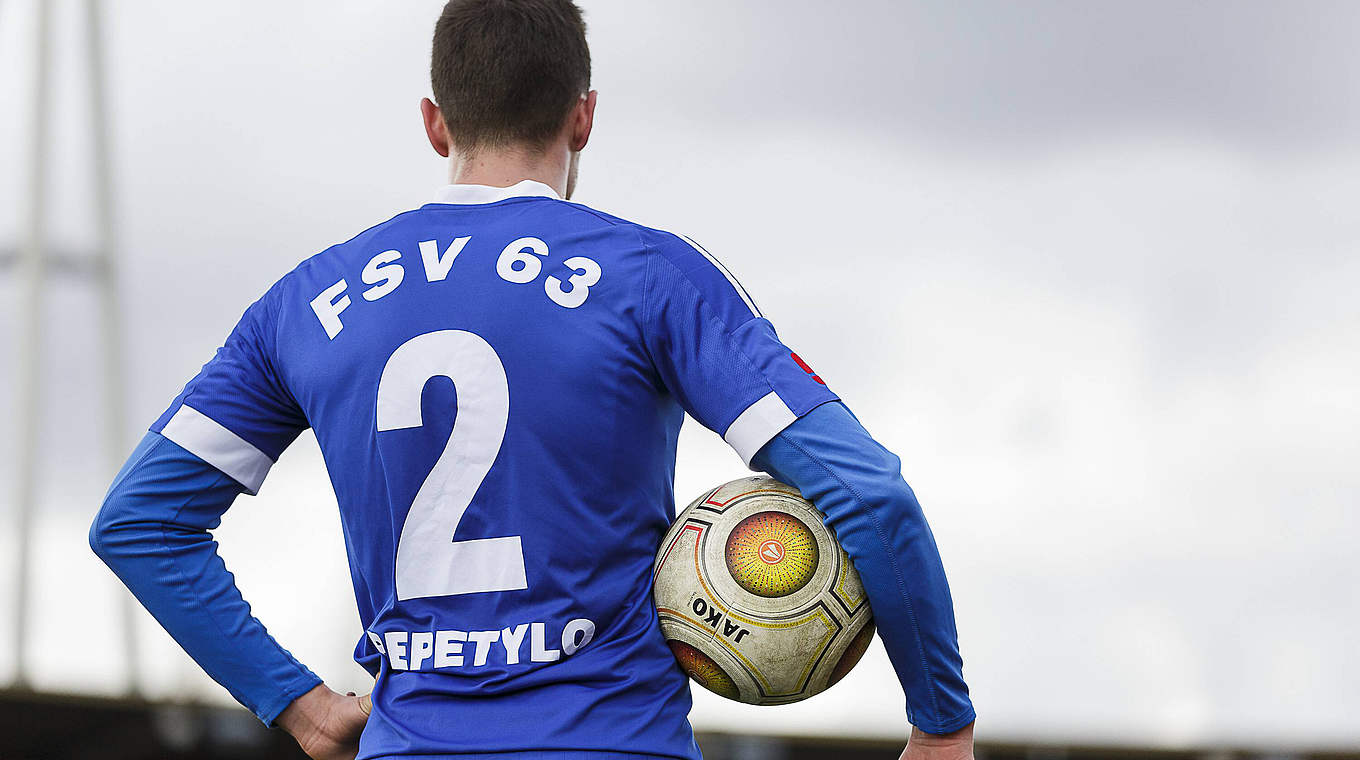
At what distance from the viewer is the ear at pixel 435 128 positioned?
2131 millimetres

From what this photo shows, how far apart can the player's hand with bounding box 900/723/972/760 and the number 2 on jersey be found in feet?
2.09

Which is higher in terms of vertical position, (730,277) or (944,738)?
(730,277)

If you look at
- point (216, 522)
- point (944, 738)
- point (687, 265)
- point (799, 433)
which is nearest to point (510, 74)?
point (687, 265)

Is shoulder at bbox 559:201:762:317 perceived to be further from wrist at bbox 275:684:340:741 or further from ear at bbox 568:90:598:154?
wrist at bbox 275:684:340:741

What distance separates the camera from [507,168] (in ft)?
6.61

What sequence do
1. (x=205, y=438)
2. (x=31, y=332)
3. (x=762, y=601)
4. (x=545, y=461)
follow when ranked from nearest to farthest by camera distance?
1. (x=545, y=461)
2. (x=762, y=601)
3. (x=205, y=438)
4. (x=31, y=332)

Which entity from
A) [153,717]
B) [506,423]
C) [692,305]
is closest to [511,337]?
[506,423]

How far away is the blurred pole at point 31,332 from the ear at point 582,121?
39.2 feet

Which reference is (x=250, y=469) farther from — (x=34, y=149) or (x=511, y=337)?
(x=34, y=149)

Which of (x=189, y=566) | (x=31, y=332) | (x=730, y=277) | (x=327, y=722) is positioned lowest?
(x=31, y=332)

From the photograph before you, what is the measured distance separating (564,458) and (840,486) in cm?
38

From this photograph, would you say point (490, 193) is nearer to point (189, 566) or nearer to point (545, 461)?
point (545, 461)

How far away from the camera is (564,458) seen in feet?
5.91

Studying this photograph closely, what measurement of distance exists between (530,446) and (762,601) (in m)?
0.42
